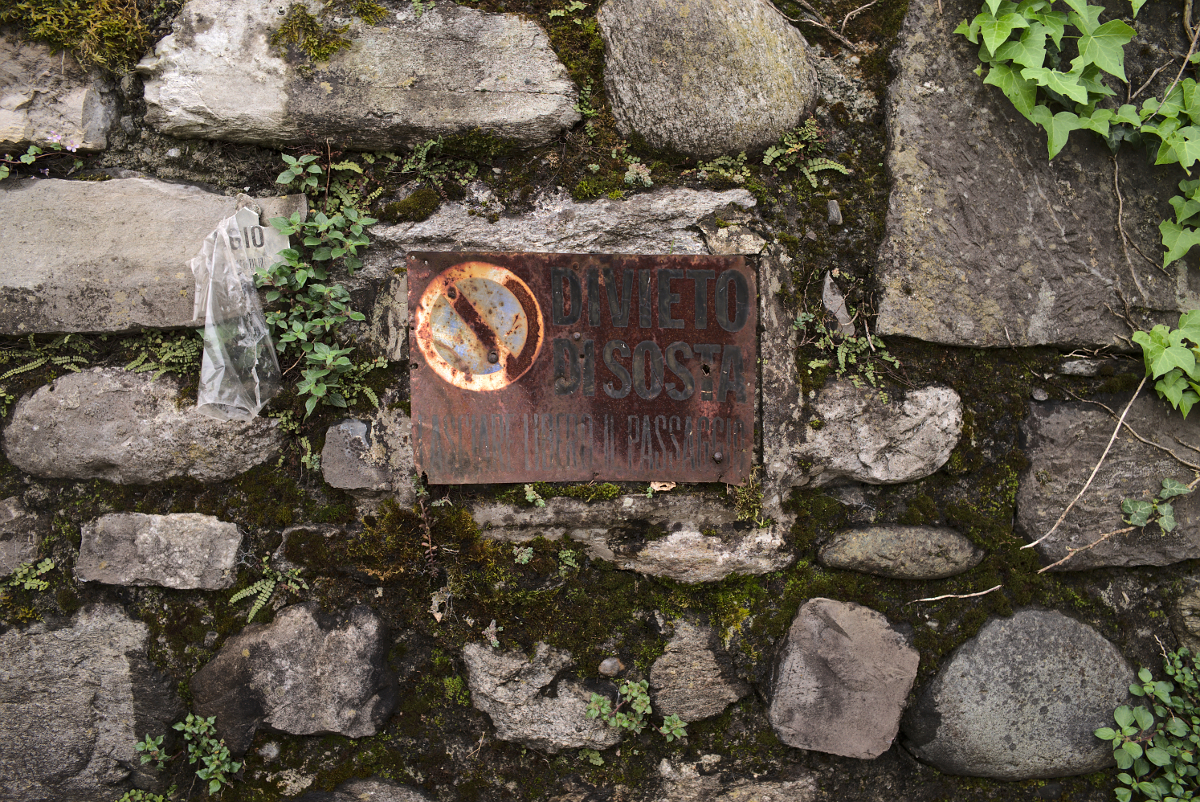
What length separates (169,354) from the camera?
1673 mm

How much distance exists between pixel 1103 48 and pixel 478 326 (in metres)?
1.84

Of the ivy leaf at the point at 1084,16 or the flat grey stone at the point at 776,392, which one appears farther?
the flat grey stone at the point at 776,392

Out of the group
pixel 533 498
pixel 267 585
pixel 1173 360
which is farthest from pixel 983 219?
pixel 267 585

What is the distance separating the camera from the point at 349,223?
1.70m

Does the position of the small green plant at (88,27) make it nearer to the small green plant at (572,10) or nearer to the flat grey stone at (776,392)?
the small green plant at (572,10)

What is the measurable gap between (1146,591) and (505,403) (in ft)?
6.61

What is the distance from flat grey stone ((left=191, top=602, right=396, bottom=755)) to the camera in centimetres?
168

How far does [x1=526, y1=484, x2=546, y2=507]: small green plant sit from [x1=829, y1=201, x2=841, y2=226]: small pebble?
3.75ft

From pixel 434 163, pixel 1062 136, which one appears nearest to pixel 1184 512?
pixel 1062 136

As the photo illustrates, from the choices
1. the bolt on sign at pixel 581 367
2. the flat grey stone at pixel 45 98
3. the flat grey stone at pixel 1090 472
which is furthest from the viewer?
the flat grey stone at pixel 1090 472

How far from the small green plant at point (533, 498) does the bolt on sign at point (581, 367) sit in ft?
0.10

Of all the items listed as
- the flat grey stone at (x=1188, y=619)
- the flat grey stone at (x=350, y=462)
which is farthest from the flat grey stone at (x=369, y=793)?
the flat grey stone at (x=1188, y=619)

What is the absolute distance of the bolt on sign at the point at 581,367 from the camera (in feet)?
5.60

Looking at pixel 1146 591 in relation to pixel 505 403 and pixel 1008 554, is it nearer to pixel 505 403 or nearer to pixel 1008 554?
pixel 1008 554
